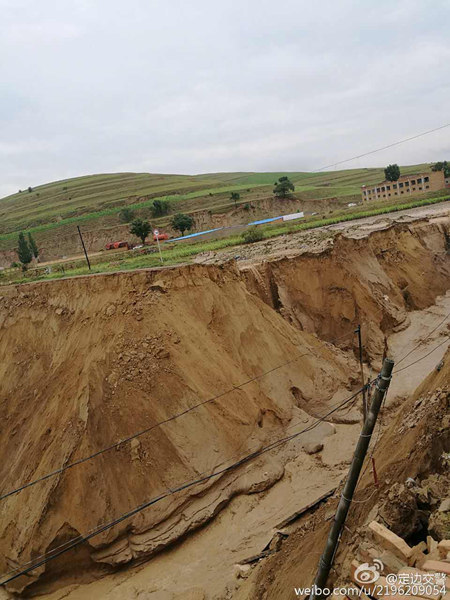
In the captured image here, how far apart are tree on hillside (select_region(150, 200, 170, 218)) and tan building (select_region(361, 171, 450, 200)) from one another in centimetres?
3026

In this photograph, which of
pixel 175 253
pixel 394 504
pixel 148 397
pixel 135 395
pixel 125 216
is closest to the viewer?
pixel 394 504

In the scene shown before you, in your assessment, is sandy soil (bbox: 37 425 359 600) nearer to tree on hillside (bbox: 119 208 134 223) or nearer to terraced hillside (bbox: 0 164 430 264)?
terraced hillside (bbox: 0 164 430 264)

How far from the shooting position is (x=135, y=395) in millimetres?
12789

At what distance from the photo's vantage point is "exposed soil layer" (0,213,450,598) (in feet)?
36.0

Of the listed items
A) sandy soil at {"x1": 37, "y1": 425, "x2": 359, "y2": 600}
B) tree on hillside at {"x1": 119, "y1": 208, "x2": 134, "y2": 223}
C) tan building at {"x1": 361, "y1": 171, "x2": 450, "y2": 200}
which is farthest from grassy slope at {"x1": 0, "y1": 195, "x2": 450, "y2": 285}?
tree on hillside at {"x1": 119, "y1": 208, "x2": 134, "y2": 223}

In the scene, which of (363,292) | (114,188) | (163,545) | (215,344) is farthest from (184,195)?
(163,545)

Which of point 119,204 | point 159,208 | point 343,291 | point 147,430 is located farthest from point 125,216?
point 147,430

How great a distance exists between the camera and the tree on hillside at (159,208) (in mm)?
58688

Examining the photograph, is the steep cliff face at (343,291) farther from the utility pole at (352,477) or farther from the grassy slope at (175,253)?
the utility pole at (352,477)

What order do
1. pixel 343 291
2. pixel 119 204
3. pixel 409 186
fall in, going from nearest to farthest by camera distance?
pixel 343 291 < pixel 409 186 < pixel 119 204

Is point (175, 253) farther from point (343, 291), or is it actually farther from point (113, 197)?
point (113, 197)

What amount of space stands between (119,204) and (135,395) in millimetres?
61644

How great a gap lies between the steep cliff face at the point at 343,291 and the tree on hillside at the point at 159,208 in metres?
40.7

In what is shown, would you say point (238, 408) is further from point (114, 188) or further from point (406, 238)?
point (114, 188)
